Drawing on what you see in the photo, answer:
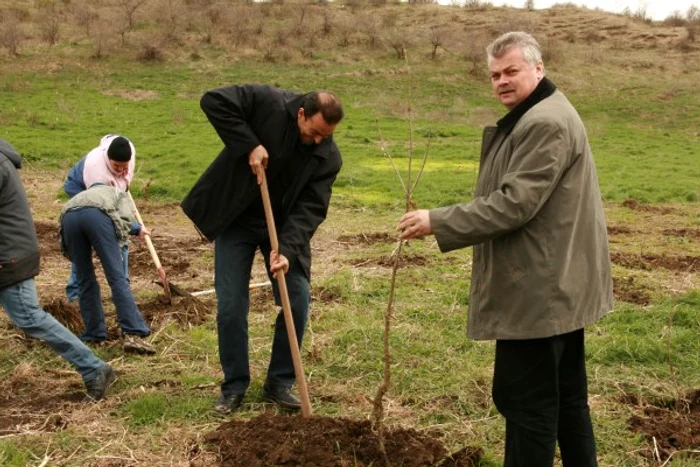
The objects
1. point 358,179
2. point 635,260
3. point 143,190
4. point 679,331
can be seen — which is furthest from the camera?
point 358,179

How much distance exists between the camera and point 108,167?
6.59 m

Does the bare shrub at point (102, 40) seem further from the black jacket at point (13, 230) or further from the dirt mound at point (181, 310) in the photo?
the black jacket at point (13, 230)

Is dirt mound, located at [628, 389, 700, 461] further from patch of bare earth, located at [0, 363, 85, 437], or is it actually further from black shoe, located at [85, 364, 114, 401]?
patch of bare earth, located at [0, 363, 85, 437]

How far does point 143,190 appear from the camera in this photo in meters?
14.3

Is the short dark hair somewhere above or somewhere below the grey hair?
below

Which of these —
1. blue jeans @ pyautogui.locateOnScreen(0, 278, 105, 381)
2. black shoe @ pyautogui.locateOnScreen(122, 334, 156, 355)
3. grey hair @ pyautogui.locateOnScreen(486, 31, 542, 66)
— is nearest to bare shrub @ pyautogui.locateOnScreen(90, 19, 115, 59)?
black shoe @ pyautogui.locateOnScreen(122, 334, 156, 355)

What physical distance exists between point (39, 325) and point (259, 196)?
1654 mm

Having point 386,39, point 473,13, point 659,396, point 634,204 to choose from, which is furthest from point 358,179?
point 473,13

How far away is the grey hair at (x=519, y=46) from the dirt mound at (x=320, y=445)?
2.10 m

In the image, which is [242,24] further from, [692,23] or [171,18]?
[692,23]

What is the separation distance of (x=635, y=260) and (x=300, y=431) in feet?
21.2

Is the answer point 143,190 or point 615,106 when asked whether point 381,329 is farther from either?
point 615,106

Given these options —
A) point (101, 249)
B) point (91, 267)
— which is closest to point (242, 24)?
point (91, 267)

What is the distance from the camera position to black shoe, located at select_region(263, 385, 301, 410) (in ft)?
15.9
